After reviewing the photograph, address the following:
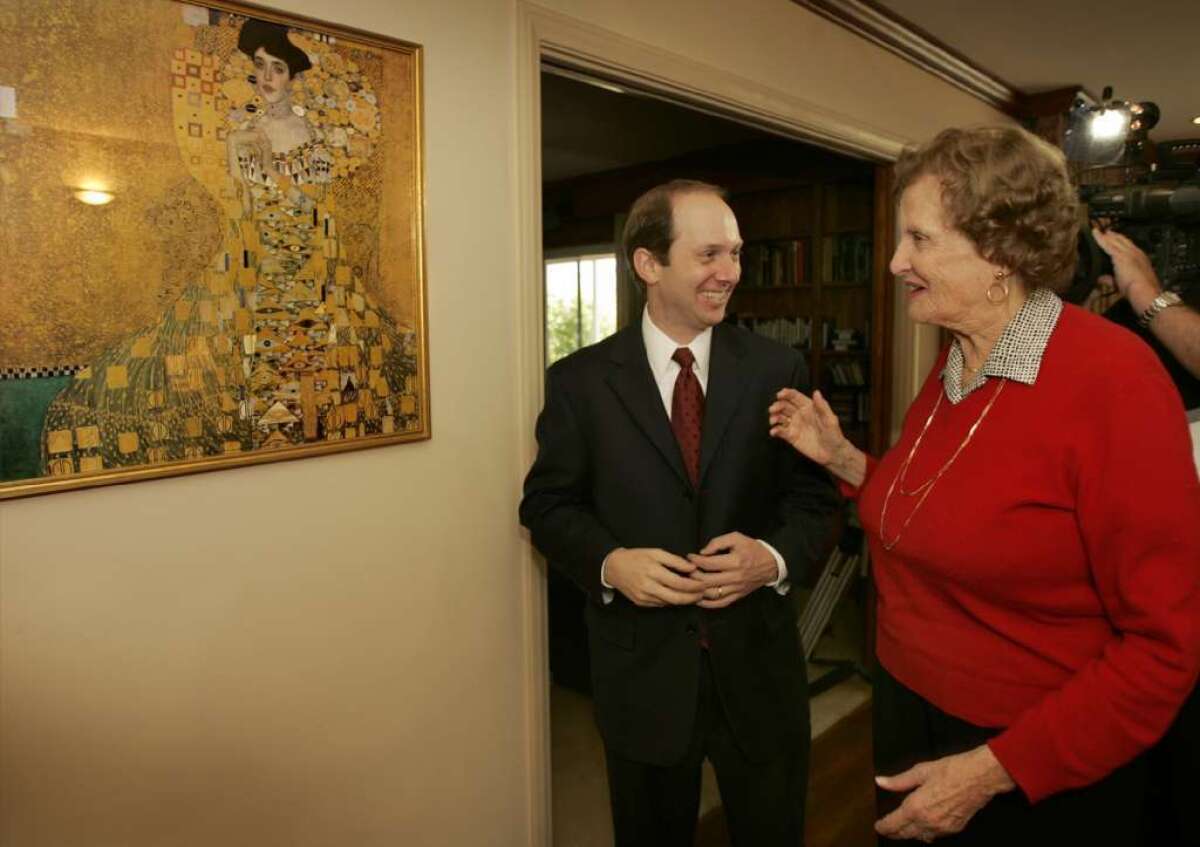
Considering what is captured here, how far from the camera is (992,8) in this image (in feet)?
9.71

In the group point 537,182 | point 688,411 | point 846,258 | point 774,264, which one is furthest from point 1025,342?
point 774,264

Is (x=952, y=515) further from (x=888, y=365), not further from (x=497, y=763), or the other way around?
(x=888, y=365)

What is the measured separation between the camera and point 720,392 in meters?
1.59

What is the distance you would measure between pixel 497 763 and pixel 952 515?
4.06 ft

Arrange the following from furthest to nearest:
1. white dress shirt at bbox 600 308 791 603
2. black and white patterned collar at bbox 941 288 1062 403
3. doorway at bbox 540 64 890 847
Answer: doorway at bbox 540 64 890 847 → white dress shirt at bbox 600 308 791 603 → black and white patterned collar at bbox 941 288 1062 403

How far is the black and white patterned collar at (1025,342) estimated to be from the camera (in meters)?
1.06

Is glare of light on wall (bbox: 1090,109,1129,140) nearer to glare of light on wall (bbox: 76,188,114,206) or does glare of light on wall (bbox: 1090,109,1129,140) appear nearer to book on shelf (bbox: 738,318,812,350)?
glare of light on wall (bbox: 76,188,114,206)

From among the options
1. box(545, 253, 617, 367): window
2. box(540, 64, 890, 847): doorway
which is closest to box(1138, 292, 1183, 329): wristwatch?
box(540, 64, 890, 847): doorway

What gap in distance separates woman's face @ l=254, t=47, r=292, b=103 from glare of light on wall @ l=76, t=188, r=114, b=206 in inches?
12.2

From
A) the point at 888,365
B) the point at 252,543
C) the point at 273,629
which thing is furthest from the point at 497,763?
the point at 888,365

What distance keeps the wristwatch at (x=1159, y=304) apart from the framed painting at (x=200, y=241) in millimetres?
1513

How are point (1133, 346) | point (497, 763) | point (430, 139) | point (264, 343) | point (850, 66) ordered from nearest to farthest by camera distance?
1. point (1133, 346)
2. point (264, 343)
3. point (430, 139)
4. point (497, 763)
5. point (850, 66)

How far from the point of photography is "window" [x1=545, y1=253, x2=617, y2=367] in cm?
680

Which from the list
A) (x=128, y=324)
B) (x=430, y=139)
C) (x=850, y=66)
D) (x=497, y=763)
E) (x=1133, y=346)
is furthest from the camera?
(x=850, y=66)
